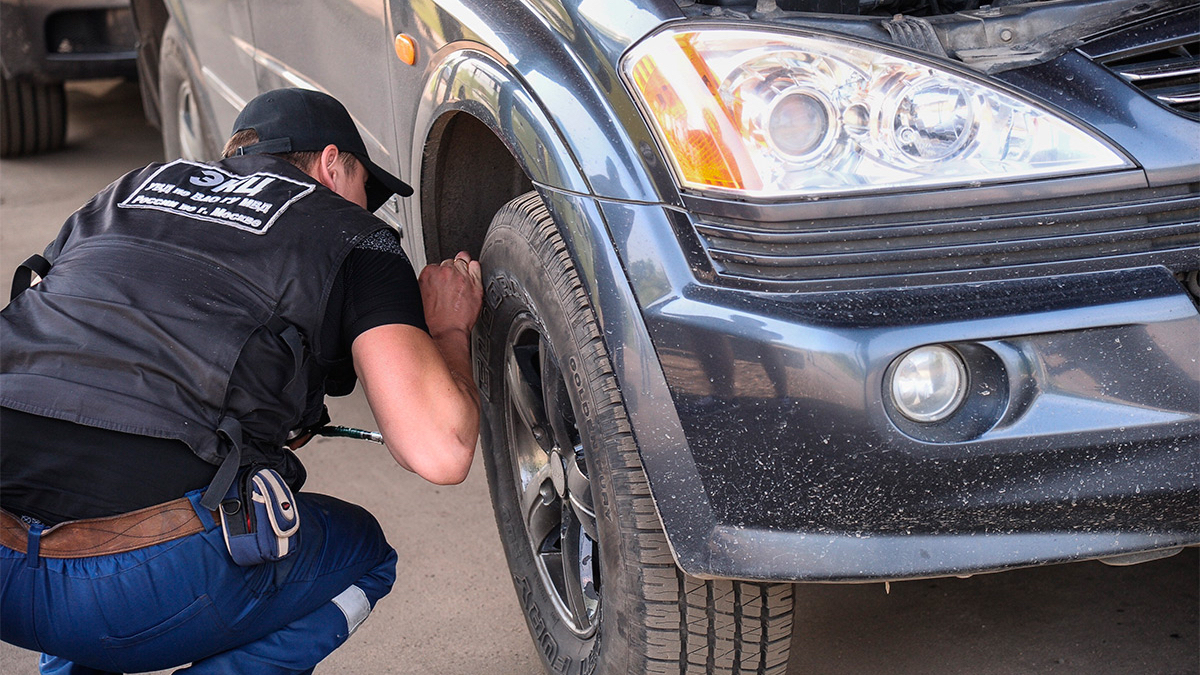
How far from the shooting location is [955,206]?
140 cm

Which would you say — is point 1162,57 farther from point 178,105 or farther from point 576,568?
point 178,105

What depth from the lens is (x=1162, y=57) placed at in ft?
5.15

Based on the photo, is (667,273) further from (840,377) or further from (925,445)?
(925,445)

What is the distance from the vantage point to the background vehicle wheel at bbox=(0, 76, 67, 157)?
5738 millimetres

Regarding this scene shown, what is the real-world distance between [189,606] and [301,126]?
0.81 metres

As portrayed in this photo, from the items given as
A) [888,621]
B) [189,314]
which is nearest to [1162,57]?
[888,621]

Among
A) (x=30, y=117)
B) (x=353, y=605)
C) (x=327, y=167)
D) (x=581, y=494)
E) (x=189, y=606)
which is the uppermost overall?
(x=327, y=167)

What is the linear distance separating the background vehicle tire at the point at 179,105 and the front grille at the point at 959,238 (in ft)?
9.62

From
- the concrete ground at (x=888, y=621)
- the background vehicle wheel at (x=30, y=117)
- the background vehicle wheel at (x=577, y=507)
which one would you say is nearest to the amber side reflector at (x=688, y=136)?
the background vehicle wheel at (x=577, y=507)

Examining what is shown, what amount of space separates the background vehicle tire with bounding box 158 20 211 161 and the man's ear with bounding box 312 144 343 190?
208 centimetres

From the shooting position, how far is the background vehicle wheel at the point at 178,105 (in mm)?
3959

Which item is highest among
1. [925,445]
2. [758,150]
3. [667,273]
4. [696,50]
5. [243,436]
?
[696,50]

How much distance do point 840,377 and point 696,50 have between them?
45 cm

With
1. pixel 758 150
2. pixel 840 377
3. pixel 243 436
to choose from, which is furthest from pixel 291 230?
pixel 840 377
